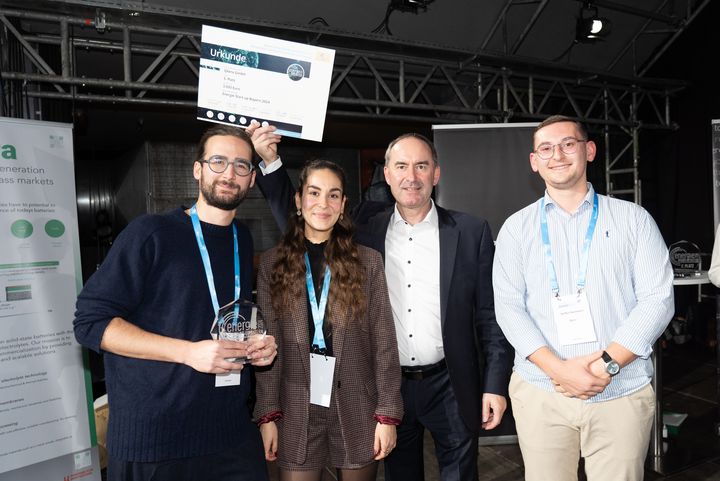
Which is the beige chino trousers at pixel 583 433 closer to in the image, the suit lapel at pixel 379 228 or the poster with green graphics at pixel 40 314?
the suit lapel at pixel 379 228

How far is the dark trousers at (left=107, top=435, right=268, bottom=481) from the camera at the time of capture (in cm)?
149

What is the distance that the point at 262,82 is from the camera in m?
1.82

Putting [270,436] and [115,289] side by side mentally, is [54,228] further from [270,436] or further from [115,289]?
[270,436]

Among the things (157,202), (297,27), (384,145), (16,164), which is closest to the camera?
(16,164)

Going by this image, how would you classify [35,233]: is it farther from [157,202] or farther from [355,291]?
[157,202]

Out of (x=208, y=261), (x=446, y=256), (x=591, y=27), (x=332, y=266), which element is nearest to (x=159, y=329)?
(x=208, y=261)

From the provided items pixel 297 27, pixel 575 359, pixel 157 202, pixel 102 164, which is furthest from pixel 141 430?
pixel 102 164

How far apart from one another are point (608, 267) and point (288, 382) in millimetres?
1142

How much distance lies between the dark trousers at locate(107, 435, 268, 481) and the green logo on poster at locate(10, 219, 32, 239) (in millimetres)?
1751

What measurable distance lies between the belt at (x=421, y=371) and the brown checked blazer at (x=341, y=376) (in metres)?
0.21

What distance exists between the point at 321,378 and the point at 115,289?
689 mm

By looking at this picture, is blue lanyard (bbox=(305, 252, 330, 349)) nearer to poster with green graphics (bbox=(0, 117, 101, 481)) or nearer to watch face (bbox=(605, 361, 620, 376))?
watch face (bbox=(605, 361, 620, 376))

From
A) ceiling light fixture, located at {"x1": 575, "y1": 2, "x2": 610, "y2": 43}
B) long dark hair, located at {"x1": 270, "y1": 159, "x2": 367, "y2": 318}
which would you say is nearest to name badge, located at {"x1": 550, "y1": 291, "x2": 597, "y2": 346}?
long dark hair, located at {"x1": 270, "y1": 159, "x2": 367, "y2": 318}

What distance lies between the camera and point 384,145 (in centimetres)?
956
